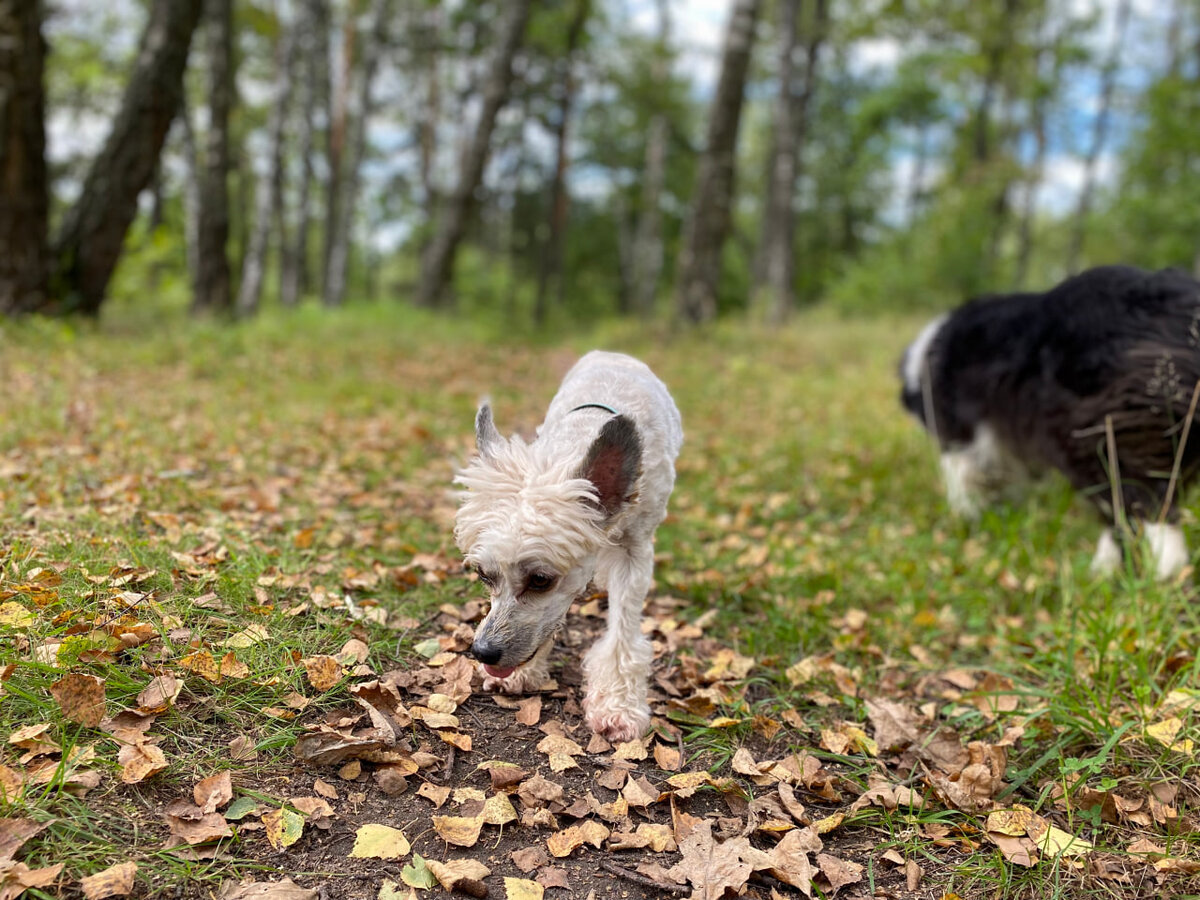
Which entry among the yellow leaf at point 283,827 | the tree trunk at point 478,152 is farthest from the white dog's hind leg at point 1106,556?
the tree trunk at point 478,152

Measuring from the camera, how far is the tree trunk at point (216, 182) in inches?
531

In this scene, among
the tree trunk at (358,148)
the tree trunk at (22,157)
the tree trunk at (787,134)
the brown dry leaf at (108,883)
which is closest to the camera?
the brown dry leaf at (108,883)

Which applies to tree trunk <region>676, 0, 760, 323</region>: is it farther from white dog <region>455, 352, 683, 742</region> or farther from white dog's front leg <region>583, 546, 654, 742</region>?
white dog's front leg <region>583, 546, 654, 742</region>

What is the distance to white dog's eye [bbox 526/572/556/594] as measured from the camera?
9.81 ft

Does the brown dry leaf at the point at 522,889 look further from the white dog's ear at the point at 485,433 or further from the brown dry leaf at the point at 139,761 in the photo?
the white dog's ear at the point at 485,433

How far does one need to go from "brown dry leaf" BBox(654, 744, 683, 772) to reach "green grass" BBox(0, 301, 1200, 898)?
0.17 meters

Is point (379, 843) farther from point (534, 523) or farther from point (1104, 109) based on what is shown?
point (1104, 109)

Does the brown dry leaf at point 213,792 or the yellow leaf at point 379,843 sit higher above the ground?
the brown dry leaf at point 213,792

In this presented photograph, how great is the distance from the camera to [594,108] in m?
31.4

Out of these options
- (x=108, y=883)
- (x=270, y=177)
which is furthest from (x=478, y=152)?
(x=108, y=883)

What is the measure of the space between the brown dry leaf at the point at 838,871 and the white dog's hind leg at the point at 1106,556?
3.26 m

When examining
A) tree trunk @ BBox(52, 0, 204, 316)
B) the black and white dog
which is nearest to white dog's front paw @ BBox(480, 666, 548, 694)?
the black and white dog

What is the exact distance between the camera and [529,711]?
3.35m

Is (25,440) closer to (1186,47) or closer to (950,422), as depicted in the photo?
(950,422)
